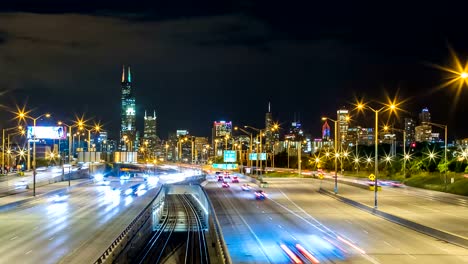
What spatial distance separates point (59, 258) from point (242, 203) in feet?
117

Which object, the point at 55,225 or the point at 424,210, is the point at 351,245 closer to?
the point at 55,225

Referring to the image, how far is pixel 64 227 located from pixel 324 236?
19028 millimetres

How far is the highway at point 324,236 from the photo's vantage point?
106 ft

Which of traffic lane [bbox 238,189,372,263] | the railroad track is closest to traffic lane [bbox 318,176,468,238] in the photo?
traffic lane [bbox 238,189,372,263]

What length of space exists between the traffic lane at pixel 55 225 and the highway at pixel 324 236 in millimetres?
8669

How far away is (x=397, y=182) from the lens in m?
105

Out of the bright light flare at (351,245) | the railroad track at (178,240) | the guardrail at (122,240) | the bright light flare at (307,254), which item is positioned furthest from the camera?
the railroad track at (178,240)

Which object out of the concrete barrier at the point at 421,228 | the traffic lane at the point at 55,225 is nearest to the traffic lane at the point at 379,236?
the concrete barrier at the point at 421,228

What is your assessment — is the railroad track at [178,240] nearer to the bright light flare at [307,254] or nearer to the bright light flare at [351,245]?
the bright light flare at [351,245]

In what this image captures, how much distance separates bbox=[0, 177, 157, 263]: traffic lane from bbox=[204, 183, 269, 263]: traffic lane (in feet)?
23.9

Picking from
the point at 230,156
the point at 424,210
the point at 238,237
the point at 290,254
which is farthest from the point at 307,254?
the point at 230,156

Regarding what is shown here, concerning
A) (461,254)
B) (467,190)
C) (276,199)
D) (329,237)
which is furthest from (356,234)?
(467,190)

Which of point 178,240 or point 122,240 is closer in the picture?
point 122,240

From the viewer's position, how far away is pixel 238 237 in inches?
Answer: 1591
